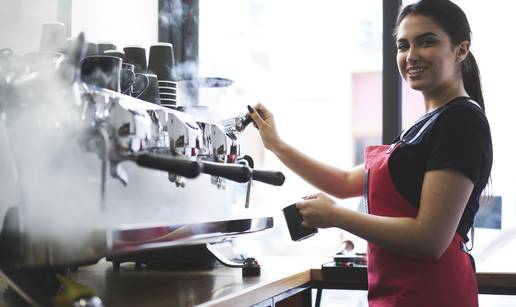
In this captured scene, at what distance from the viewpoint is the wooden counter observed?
129 centimetres

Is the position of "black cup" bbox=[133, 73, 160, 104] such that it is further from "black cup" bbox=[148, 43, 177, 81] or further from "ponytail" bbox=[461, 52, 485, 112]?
"ponytail" bbox=[461, 52, 485, 112]

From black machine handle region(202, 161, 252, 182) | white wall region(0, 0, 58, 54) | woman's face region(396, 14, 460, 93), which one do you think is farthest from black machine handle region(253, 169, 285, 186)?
white wall region(0, 0, 58, 54)

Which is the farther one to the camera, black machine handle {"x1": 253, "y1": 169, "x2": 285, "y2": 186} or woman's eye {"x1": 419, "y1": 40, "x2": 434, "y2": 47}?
woman's eye {"x1": 419, "y1": 40, "x2": 434, "y2": 47}

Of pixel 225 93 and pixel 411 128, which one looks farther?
pixel 225 93

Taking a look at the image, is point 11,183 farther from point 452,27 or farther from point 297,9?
point 297,9

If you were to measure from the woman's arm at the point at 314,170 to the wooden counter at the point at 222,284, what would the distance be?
237 millimetres

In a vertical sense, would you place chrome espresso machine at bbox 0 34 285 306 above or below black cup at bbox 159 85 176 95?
below

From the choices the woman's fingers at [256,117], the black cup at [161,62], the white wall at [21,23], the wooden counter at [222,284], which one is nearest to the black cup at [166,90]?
the black cup at [161,62]

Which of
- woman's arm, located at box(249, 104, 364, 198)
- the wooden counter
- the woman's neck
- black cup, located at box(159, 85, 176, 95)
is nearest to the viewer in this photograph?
the wooden counter

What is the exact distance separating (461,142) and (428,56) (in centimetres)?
24

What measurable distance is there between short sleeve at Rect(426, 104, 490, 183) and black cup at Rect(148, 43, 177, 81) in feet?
2.48

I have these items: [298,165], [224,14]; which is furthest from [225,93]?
[298,165]

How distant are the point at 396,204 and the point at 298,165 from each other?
45 cm

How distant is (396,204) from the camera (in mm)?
1546
